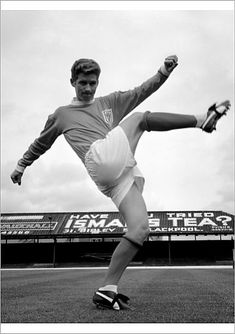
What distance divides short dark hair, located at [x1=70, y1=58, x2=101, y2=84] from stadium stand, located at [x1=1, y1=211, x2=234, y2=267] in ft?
79.8

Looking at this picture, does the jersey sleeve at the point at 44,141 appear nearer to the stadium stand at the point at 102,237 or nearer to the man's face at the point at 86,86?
the man's face at the point at 86,86

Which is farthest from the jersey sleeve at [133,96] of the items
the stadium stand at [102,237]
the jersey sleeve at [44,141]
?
the stadium stand at [102,237]

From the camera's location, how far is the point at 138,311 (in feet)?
8.86

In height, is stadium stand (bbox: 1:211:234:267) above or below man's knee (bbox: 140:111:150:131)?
below

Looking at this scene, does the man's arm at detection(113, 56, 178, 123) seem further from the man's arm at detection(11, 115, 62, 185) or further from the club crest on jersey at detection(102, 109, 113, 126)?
the man's arm at detection(11, 115, 62, 185)

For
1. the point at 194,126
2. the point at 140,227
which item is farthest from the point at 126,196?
the point at 194,126

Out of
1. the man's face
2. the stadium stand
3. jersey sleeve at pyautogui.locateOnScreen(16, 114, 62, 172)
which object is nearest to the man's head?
the man's face

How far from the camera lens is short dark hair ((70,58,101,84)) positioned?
8.35 feet

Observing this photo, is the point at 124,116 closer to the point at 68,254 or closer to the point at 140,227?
the point at 140,227

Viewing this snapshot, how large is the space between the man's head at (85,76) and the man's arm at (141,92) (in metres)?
0.21

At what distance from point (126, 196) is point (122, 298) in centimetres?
70

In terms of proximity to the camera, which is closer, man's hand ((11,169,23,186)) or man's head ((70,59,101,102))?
man's head ((70,59,101,102))

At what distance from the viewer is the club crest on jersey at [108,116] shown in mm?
2771

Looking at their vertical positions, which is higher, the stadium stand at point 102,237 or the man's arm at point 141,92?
the man's arm at point 141,92
